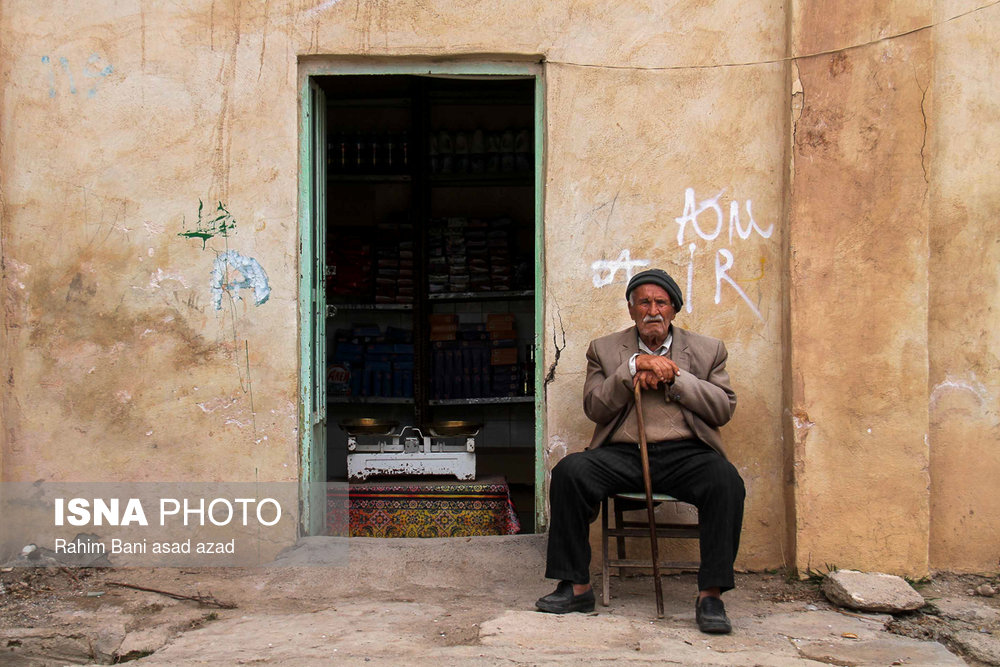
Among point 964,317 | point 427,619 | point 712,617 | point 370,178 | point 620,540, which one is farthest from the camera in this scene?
point 370,178

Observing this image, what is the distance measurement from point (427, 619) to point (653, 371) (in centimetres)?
140

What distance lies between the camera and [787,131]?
183 inches

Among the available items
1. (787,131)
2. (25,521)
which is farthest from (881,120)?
(25,521)

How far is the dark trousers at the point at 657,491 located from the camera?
3.93 metres

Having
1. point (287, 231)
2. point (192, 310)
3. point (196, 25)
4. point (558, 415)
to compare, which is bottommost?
point (558, 415)

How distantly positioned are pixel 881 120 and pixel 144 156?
353 cm

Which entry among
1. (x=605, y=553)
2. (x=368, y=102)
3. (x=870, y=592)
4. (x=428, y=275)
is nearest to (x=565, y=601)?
(x=605, y=553)

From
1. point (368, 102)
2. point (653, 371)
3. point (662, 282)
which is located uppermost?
point (368, 102)

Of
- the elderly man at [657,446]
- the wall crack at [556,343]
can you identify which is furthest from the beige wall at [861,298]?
the wall crack at [556,343]

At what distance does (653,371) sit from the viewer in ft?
13.3

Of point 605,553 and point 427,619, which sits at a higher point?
point 605,553

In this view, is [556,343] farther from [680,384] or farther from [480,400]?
[480,400]

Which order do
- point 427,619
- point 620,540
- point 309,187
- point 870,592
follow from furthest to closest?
point 309,187
point 620,540
point 870,592
point 427,619

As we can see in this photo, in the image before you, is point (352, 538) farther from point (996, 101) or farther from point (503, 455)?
point (996, 101)
